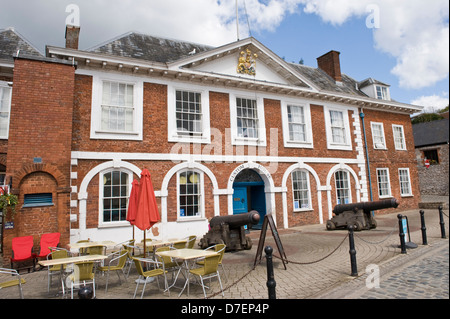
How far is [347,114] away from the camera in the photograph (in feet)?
59.0

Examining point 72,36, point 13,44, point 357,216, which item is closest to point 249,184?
point 357,216

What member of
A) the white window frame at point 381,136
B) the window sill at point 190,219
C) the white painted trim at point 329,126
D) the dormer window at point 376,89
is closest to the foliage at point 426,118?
the dormer window at point 376,89

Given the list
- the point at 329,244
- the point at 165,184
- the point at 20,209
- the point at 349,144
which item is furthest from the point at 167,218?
the point at 349,144

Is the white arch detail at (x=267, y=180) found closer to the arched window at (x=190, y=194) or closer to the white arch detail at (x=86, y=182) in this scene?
the arched window at (x=190, y=194)

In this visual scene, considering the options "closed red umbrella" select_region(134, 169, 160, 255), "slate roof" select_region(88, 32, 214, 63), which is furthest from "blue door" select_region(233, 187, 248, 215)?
"closed red umbrella" select_region(134, 169, 160, 255)

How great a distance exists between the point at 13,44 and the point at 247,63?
11.0 m

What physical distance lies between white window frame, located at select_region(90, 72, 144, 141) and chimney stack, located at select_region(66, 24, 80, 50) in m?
2.07

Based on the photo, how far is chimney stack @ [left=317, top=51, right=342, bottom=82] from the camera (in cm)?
2033

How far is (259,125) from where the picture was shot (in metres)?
14.8

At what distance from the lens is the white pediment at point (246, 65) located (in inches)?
535

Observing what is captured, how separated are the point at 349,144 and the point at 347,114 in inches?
75.2

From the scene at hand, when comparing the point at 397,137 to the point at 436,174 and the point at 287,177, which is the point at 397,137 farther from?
the point at 436,174

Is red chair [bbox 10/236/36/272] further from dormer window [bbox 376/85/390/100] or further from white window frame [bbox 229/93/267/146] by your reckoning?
dormer window [bbox 376/85/390/100]
